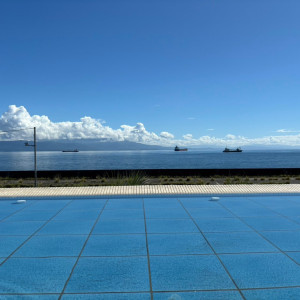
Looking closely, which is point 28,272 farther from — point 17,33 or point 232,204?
point 17,33

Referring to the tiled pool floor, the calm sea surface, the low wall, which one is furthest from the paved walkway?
the calm sea surface

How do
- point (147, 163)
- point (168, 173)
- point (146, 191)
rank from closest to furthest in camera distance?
point (146, 191), point (168, 173), point (147, 163)

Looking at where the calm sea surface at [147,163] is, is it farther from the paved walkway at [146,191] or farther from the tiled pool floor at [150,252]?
the tiled pool floor at [150,252]

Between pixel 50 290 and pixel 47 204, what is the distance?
191 inches

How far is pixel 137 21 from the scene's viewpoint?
12.9m

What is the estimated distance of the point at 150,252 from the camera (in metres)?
4.39

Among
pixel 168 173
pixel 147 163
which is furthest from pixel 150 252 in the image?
pixel 147 163

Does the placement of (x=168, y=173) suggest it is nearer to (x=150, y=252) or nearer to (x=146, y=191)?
(x=146, y=191)

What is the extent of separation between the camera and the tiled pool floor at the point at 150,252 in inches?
129

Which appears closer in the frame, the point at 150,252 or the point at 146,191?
the point at 150,252

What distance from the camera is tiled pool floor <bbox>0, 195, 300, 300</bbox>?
10.8ft

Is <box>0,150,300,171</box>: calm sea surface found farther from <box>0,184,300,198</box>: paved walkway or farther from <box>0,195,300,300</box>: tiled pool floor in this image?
<box>0,195,300,300</box>: tiled pool floor

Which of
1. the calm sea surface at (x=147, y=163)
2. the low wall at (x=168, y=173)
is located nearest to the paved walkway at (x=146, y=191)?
the low wall at (x=168, y=173)

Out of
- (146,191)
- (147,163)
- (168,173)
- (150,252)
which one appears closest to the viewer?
(150,252)
